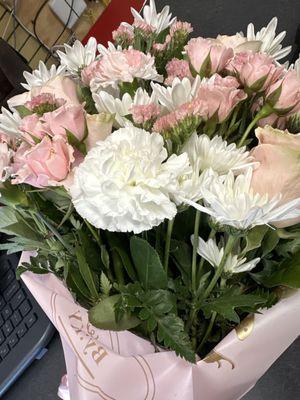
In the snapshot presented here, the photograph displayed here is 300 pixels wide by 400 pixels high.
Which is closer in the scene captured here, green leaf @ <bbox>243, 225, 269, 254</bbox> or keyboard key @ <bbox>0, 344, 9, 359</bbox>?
green leaf @ <bbox>243, 225, 269, 254</bbox>

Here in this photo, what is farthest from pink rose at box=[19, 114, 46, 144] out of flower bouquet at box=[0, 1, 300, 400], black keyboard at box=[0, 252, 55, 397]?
black keyboard at box=[0, 252, 55, 397]

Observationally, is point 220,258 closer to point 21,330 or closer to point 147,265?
point 147,265

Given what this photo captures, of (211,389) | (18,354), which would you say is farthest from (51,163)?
(18,354)

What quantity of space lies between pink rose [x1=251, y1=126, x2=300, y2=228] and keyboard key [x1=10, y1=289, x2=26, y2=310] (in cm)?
60

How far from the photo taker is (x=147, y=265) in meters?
0.53

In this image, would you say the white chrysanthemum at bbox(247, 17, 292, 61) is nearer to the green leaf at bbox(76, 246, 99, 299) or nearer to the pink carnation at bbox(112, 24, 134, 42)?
the pink carnation at bbox(112, 24, 134, 42)

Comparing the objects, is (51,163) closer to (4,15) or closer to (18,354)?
(18,354)

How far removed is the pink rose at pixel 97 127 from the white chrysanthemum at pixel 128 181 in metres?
0.04

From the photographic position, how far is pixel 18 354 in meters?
0.91

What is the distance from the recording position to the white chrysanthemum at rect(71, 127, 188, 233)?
0.42 meters

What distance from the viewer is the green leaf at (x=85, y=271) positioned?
1.76 feet

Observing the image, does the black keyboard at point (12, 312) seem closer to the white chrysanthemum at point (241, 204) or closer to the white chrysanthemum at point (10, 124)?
the white chrysanthemum at point (10, 124)

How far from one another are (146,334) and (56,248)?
0.12 m

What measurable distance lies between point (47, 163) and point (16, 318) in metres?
0.55
